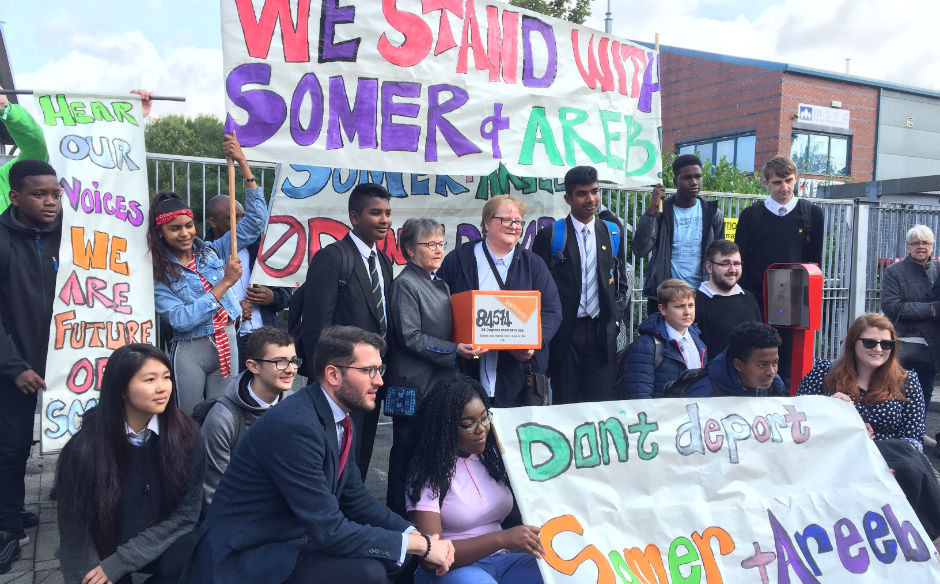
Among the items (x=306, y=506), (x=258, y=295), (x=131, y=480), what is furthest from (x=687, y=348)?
(x=131, y=480)

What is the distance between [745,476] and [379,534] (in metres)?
1.69

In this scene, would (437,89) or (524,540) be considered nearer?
(524,540)

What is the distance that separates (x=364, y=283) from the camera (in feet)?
13.7

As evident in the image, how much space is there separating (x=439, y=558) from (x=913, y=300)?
5.37 metres

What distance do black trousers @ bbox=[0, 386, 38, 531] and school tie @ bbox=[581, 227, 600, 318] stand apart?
3163mm

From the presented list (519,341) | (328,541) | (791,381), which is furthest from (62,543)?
(791,381)

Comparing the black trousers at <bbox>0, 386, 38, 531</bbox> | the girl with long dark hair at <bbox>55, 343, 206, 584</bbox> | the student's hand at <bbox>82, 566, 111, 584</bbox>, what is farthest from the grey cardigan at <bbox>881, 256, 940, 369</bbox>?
the black trousers at <bbox>0, 386, 38, 531</bbox>

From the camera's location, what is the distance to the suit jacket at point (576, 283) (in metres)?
4.78

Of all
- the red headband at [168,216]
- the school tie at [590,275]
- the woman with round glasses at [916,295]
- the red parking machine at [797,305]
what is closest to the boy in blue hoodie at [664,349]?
the school tie at [590,275]

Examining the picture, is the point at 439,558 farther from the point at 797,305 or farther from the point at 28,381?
the point at 797,305

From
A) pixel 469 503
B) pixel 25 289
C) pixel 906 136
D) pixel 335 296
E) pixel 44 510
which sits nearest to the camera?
pixel 469 503

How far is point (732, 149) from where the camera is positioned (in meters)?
30.1

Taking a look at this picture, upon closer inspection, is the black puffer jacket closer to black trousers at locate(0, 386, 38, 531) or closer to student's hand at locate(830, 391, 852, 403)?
black trousers at locate(0, 386, 38, 531)

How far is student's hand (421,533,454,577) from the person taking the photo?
2967 millimetres
